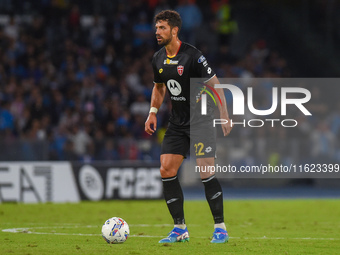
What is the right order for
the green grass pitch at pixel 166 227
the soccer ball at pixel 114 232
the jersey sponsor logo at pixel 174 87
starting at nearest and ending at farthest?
the green grass pitch at pixel 166 227, the soccer ball at pixel 114 232, the jersey sponsor logo at pixel 174 87

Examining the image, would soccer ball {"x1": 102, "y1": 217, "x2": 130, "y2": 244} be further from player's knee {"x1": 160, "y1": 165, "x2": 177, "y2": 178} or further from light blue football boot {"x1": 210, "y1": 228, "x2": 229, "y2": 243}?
light blue football boot {"x1": 210, "y1": 228, "x2": 229, "y2": 243}

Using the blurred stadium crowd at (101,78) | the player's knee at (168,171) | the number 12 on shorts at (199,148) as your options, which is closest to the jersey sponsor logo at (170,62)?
the number 12 on shorts at (199,148)

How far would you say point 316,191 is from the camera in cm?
1833

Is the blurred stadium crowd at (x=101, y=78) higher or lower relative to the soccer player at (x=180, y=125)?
higher

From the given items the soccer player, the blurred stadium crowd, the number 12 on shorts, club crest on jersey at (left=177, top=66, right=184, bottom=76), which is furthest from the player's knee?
the blurred stadium crowd

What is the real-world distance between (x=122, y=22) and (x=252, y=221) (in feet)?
37.6

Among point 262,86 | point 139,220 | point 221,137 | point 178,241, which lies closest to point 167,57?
point 178,241

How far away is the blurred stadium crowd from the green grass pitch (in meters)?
1.85

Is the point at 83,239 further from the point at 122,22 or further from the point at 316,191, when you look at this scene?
the point at 122,22

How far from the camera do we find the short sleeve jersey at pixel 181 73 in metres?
7.94

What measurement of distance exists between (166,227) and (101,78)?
33.8 ft
